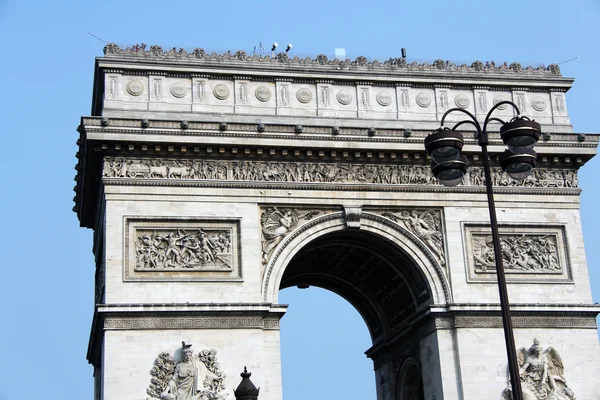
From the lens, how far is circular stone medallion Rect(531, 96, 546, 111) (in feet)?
101

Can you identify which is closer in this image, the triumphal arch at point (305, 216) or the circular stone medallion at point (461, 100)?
the triumphal arch at point (305, 216)

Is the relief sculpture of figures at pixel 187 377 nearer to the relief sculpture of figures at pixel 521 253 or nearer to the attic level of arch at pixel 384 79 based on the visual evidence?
the attic level of arch at pixel 384 79

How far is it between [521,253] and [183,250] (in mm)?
9792

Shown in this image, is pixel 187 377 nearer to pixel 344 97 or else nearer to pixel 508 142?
pixel 344 97

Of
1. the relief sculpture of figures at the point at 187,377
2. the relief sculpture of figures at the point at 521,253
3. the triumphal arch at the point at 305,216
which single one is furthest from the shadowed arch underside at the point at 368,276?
the relief sculpture of figures at the point at 187,377

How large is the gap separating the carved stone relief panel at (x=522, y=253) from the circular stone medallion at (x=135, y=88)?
1011 centimetres

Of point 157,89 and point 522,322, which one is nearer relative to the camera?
point 522,322

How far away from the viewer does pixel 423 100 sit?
1180 inches

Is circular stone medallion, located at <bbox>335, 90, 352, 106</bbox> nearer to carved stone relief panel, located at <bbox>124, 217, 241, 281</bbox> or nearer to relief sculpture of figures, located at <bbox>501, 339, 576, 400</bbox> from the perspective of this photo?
carved stone relief panel, located at <bbox>124, 217, 241, 281</bbox>

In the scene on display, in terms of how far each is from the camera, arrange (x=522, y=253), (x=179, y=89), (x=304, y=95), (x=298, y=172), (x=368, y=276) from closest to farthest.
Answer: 1. (x=298, y=172)
2. (x=179, y=89)
3. (x=522, y=253)
4. (x=304, y=95)
5. (x=368, y=276)

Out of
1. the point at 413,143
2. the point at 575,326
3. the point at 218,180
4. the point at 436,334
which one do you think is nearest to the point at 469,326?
the point at 436,334

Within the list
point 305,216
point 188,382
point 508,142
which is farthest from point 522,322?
point 508,142

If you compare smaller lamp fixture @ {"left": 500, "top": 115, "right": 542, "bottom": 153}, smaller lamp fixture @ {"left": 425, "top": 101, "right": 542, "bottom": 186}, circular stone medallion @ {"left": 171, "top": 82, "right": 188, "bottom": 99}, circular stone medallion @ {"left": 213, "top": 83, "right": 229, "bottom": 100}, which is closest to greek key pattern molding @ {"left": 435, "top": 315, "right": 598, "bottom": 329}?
circular stone medallion @ {"left": 213, "top": 83, "right": 229, "bottom": 100}

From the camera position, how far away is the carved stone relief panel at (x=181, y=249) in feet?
86.9
